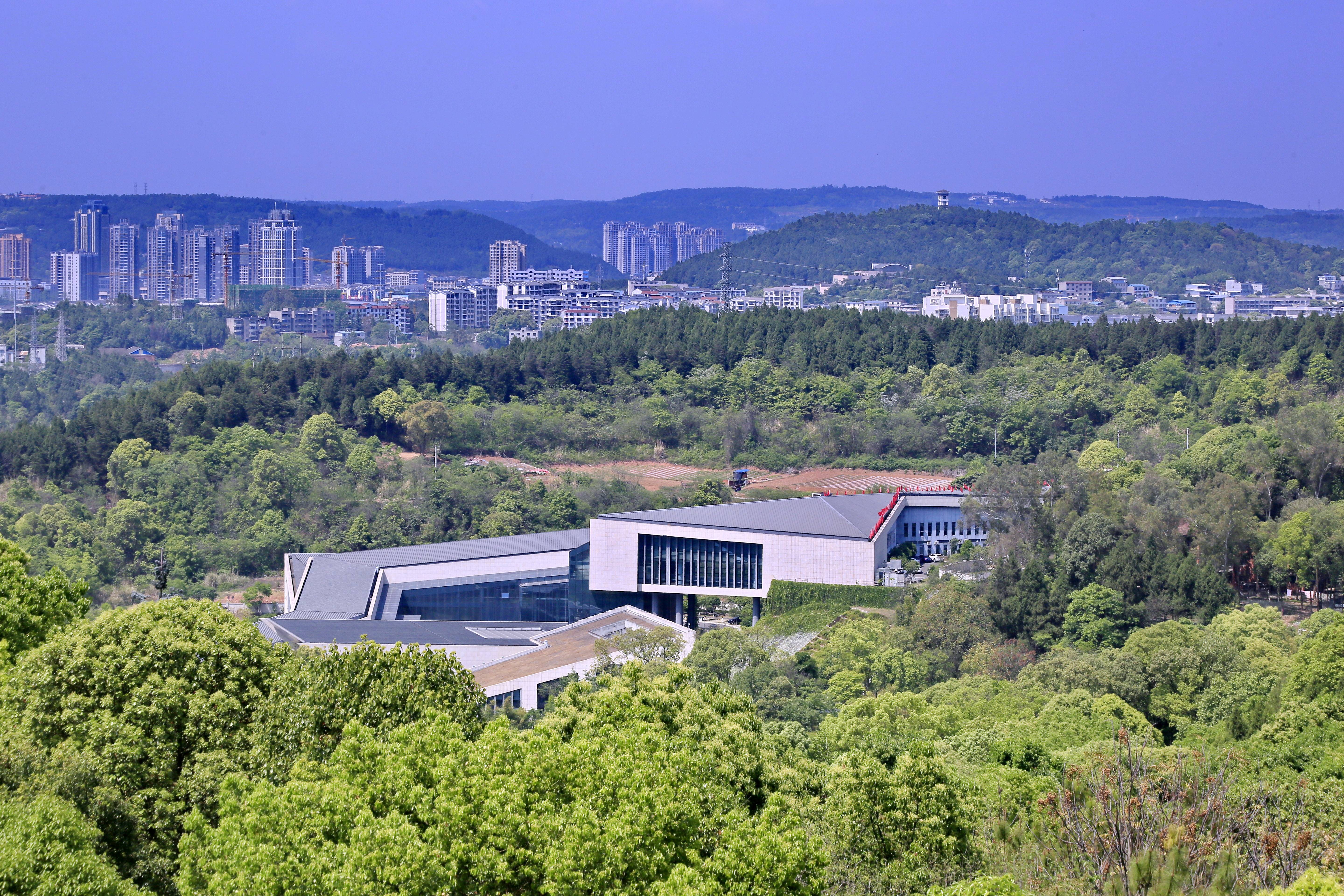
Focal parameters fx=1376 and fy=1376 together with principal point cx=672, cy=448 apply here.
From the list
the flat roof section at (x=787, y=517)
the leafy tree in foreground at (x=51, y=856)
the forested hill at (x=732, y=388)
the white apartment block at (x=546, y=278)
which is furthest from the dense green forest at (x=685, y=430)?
the white apartment block at (x=546, y=278)

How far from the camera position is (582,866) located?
1088 cm

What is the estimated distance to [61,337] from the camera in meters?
114

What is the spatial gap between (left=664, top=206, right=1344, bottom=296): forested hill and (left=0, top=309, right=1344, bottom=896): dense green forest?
8398 centimetres

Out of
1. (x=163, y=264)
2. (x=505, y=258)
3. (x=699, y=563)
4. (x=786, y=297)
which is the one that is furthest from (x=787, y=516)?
(x=505, y=258)

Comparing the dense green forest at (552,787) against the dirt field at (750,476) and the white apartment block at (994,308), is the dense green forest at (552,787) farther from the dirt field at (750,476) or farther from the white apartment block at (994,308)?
the white apartment block at (994,308)

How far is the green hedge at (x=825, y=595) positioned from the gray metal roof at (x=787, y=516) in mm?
1427

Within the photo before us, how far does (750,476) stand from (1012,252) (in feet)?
383

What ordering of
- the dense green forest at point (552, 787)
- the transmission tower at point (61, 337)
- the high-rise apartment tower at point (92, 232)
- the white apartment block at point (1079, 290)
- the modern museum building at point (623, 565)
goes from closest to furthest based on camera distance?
the dense green forest at point (552, 787) → the modern museum building at point (623, 565) → the transmission tower at point (61, 337) → the white apartment block at point (1079, 290) → the high-rise apartment tower at point (92, 232)

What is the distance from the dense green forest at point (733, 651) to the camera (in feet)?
37.7

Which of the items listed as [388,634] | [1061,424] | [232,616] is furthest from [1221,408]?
[232,616]

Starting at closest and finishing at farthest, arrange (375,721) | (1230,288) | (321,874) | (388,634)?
1. (321,874)
2. (375,721)
3. (388,634)
4. (1230,288)

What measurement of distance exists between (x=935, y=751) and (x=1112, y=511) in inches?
770

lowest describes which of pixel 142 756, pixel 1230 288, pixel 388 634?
pixel 388 634

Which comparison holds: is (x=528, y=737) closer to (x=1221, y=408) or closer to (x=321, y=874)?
(x=321, y=874)
